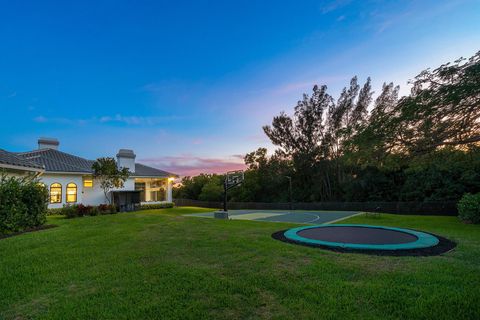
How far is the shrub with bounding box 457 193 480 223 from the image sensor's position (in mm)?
12828

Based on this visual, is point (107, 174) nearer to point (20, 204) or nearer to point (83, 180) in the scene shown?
point (83, 180)

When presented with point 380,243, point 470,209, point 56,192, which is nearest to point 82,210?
point 56,192

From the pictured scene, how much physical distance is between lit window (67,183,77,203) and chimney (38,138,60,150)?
7498 mm

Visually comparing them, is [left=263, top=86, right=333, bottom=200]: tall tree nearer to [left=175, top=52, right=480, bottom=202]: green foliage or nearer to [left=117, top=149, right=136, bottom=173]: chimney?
[left=175, top=52, right=480, bottom=202]: green foliage

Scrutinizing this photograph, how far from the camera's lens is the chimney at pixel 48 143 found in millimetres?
25031

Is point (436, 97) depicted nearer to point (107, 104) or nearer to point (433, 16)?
point (433, 16)

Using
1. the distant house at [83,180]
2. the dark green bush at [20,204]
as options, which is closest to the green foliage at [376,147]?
the dark green bush at [20,204]

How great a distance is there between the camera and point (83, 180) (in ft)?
74.7

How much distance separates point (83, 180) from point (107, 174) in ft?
10.2

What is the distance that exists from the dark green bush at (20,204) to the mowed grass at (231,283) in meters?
2.81

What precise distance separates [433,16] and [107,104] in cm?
1918

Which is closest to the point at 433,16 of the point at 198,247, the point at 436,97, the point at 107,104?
the point at 436,97

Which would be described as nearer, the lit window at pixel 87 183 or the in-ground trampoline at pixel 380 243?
the in-ground trampoline at pixel 380 243

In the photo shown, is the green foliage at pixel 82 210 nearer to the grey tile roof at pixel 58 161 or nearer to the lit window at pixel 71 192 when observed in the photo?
the lit window at pixel 71 192
